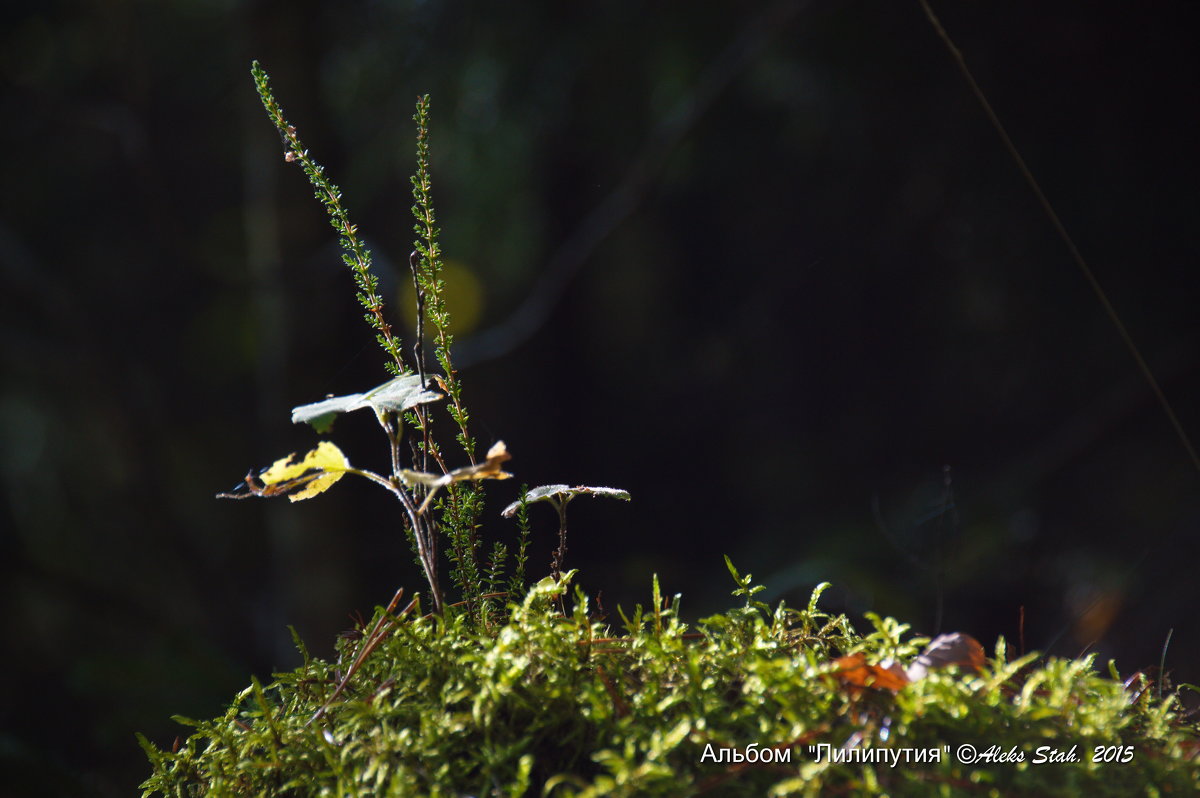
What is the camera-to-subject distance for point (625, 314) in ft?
14.8

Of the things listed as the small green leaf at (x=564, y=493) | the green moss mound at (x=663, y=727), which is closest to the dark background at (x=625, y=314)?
the green moss mound at (x=663, y=727)

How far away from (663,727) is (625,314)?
4.04m

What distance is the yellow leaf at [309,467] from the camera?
0.59 m

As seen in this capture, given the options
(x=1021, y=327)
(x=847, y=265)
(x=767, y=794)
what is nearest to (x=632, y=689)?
(x=767, y=794)

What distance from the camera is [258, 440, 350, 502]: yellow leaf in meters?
0.59

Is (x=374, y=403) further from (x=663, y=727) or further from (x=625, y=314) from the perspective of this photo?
(x=625, y=314)

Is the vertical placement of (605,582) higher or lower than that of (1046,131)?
lower

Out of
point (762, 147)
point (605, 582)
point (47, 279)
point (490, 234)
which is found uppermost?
point (47, 279)

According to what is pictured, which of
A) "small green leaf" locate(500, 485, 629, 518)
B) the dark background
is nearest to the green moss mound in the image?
"small green leaf" locate(500, 485, 629, 518)

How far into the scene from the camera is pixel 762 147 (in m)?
3.15

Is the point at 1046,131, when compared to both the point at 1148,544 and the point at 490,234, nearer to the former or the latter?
the point at 1148,544

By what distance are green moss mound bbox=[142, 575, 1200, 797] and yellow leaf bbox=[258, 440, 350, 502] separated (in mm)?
108

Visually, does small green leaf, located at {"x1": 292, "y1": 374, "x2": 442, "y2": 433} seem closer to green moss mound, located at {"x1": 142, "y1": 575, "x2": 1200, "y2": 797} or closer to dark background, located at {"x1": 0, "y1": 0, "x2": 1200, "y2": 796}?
green moss mound, located at {"x1": 142, "y1": 575, "x2": 1200, "y2": 797}

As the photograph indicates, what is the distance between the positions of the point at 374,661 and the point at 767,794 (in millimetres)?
293
